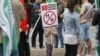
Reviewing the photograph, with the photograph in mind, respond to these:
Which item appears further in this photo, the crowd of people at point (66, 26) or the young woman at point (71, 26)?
the young woman at point (71, 26)

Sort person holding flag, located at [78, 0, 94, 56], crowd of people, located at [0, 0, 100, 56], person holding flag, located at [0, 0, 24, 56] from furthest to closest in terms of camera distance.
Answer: person holding flag, located at [78, 0, 94, 56], crowd of people, located at [0, 0, 100, 56], person holding flag, located at [0, 0, 24, 56]

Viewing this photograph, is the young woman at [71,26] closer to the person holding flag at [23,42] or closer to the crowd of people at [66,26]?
the crowd of people at [66,26]

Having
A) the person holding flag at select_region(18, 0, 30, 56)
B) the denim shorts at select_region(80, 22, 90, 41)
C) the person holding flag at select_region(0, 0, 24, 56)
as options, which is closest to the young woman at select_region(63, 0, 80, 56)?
the person holding flag at select_region(18, 0, 30, 56)

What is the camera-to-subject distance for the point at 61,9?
12648 millimetres

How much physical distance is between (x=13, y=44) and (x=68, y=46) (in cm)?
309

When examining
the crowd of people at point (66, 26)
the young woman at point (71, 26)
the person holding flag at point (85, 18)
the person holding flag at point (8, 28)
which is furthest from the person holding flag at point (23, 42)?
the person holding flag at point (8, 28)

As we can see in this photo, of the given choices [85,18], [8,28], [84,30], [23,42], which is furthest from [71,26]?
[8,28]

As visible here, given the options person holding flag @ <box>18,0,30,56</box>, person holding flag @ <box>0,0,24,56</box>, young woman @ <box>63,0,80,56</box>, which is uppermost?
person holding flag @ <box>0,0,24,56</box>

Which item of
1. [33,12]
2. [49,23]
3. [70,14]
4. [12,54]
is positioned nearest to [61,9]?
[33,12]

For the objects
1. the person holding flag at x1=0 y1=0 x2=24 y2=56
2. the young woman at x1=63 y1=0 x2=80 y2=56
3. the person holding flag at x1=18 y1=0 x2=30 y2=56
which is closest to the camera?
the person holding flag at x1=0 y1=0 x2=24 y2=56

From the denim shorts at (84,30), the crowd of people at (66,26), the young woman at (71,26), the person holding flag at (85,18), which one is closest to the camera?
the crowd of people at (66,26)

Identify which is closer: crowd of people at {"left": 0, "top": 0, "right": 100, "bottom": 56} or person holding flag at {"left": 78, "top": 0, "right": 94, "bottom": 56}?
crowd of people at {"left": 0, "top": 0, "right": 100, "bottom": 56}

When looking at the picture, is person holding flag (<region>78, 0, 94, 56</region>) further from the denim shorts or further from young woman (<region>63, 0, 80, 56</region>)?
young woman (<region>63, 0, 80, 56</region>)

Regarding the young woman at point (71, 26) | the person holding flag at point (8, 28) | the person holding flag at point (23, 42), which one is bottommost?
the person holding flag at point (23, 42)
